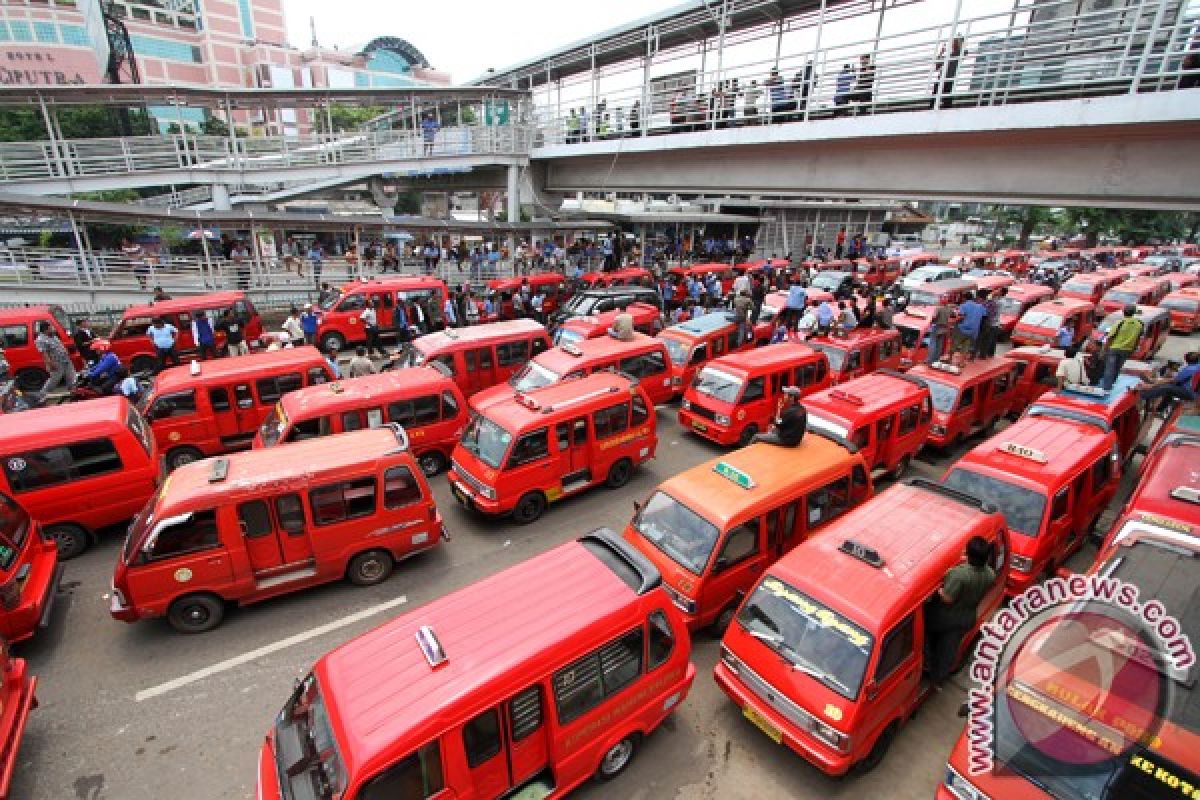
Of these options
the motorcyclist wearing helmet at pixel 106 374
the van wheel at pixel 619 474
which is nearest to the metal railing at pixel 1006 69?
the van wheel at pixel 619 474

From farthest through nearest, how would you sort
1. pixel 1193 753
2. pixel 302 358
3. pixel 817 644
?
1. pixel 302 358
2. pixel 817 644
3. pixel 1193 753

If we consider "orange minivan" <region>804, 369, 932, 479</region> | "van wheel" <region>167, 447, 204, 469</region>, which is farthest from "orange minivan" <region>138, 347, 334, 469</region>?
"orange minivan" <region>804, 369, 932, 479</region>

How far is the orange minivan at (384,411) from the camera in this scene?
9.15m

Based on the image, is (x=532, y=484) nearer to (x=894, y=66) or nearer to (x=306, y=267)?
(x=894, y=66)

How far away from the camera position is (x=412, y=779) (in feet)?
12.4

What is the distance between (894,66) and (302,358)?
13.8 metres

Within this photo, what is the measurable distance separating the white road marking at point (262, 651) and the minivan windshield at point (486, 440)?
90.0 inches

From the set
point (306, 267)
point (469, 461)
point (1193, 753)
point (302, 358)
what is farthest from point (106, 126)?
point (1193, 753)

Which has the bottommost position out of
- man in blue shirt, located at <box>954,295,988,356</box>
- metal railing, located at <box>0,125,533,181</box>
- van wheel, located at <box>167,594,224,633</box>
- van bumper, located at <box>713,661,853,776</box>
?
van wheel, located at <box>167,594,224,633</box>

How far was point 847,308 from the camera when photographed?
1477 cm

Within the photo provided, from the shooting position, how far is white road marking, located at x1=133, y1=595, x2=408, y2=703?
610 centimetres

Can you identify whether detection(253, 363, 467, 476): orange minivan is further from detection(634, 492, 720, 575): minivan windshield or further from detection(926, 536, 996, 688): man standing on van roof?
detection(926, 536, 996, 688): man standing on van roof

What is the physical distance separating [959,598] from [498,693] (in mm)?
4078

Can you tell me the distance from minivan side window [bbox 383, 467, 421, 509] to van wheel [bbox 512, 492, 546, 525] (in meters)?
1.74
